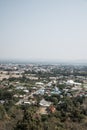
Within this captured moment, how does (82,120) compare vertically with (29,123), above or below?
below

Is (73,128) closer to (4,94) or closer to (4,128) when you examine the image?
(4,128)

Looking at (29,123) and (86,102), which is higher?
(29,123)

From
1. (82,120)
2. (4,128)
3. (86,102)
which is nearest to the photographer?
(4,128)

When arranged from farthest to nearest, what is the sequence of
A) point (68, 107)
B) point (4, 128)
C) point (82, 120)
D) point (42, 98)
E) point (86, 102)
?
point (42, 98), point (86, 102), point (68, 107), point (82, 120), point (4, 128)

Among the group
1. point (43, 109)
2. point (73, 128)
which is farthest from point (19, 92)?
point (73, 128)

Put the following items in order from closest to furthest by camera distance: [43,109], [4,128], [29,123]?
[29,123] → [4,128] → [43,109]

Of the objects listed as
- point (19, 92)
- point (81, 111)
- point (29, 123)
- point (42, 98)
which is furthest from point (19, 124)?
point (19, 92)

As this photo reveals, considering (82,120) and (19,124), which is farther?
(82,120)

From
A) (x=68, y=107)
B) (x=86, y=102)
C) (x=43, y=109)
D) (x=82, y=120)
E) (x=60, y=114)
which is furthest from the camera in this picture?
(x=86, y=102)

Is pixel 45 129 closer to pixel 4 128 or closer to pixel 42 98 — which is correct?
pixel 4 128

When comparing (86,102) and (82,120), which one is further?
(86,102)
